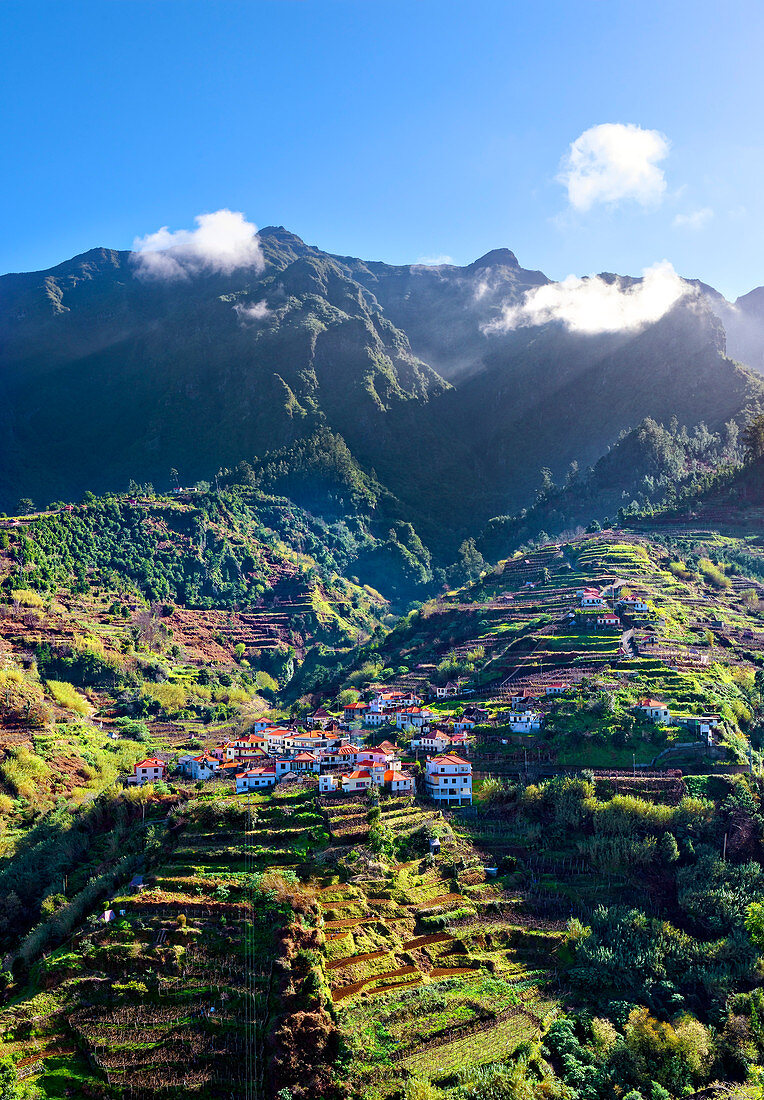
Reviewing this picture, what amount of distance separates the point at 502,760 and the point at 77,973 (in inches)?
1222

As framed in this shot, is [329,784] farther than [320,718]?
No

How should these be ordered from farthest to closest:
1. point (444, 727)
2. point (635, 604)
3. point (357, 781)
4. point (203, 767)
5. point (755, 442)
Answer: point (755, 442) → point (635, 604) → point (444, 727) → point (203, 767) → point (357, 781)

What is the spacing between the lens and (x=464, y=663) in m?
88.9

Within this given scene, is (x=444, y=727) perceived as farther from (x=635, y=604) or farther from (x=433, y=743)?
(x=635, y=604)

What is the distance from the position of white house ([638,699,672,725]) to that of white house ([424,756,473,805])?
1378cm

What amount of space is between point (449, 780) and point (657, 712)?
16283 mm

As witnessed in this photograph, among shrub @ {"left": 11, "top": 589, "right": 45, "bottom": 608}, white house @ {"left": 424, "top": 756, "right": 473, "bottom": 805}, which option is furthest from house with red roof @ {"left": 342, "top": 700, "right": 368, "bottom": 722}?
shrub @ {"left": 11, "top": 589, "right": 45, "bottom": 608}

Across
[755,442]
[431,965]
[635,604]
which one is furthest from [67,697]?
[755,442]

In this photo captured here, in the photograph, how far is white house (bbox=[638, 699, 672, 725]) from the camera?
2660 inches

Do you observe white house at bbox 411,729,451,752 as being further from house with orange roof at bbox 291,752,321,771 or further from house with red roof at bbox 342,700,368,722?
house with red roof at bbox 342,700,368,722

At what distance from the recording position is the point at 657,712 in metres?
67.9

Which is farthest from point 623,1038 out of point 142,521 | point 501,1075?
point 142,521

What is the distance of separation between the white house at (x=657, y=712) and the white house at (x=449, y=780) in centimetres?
1378

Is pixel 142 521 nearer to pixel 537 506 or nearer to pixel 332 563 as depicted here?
pixel 332 563
